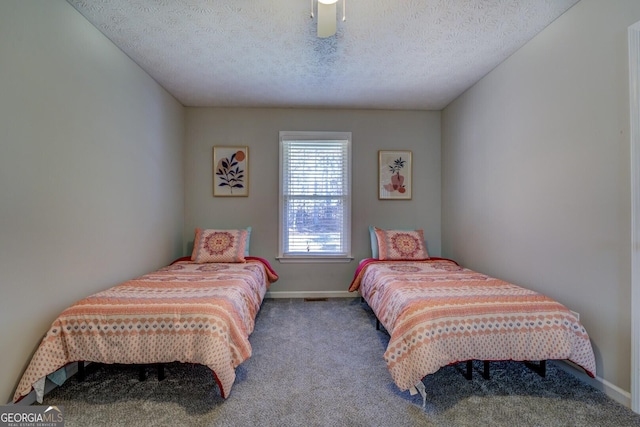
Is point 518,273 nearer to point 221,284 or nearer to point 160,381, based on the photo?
point 221,284

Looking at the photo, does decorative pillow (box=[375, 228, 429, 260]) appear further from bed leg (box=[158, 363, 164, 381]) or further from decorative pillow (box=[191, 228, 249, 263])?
bed leg (box=[158, 363, 164, 381])

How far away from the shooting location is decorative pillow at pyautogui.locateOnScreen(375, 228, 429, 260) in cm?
331

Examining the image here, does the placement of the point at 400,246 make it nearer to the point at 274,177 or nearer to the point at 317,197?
the point at 317,197

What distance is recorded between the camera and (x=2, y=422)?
138 centimetres

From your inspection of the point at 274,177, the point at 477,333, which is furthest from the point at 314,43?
the point at 477,333

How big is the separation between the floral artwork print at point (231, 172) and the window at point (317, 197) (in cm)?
55

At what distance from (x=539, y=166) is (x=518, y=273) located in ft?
2.97

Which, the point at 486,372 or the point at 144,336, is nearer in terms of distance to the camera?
the point at 144,336

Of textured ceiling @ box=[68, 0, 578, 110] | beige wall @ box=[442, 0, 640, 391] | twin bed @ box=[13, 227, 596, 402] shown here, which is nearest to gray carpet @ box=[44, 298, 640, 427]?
twin bed @ box=[13, 227, 596, 402]

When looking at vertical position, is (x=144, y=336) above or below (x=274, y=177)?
below

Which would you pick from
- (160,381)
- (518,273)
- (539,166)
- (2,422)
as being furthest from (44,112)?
(518,273)

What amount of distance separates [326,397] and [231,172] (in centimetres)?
282

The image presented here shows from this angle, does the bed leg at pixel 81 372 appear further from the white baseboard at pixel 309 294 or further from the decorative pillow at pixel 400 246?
the decorative pillow at pixel 400 246

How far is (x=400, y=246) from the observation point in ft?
11.0
